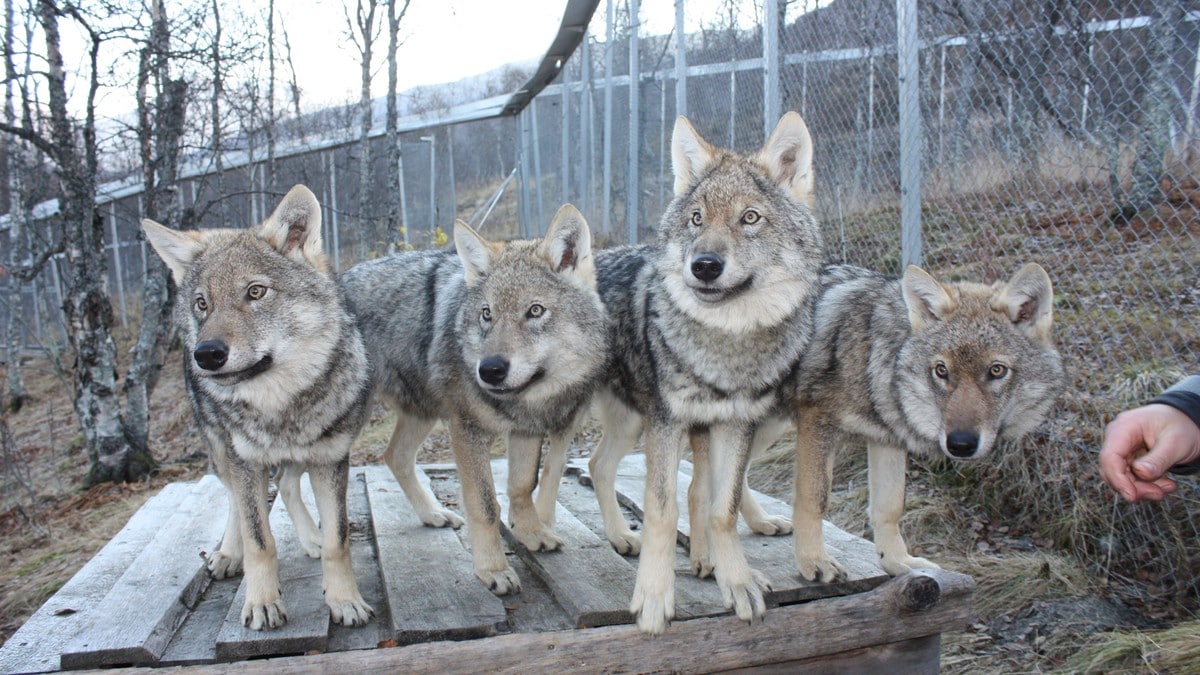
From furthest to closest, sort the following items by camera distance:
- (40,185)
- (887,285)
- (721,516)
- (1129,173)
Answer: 1. (40,185)
2. (1129,173)
3. (887,285)
4. (721,516)

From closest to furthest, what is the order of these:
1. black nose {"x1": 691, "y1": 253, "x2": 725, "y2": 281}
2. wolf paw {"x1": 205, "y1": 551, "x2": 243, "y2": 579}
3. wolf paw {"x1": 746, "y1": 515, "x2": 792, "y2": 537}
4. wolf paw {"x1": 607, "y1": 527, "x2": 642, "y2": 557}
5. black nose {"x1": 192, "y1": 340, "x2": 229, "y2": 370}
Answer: black nose {"x1": 192, "y1": 340, "x2": 229, "y2": 370}
black nose {"x1": 691, "y1": 253, "x2": 725, "y2": 281}
wolf paw {"x1": 205, "y1": 551, "x2": 243, "y2": 579}
wolf paw {"x1": 607, "y1": 527, "x2": 642, "y2": 557}
wolf paw {"x1": 746, "y1": 515, "x2": 792, "y2": 537}

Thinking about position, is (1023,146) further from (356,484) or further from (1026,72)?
(356,484)

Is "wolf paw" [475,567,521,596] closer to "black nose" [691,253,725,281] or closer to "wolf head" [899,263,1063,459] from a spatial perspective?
"black nose" [691,253,725,281]

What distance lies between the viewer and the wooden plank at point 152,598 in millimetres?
2785

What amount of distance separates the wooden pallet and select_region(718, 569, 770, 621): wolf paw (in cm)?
4

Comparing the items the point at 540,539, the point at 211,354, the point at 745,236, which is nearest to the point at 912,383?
the point at 745,236

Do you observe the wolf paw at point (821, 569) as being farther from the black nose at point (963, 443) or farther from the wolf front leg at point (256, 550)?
the wolf front leg at point (256, 550)

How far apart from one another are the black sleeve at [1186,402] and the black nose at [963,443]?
2.37 ft

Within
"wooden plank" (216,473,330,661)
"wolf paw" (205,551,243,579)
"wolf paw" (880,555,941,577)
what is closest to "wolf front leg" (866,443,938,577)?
"wolf paw" (880,555,941,577)

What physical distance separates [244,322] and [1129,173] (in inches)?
229

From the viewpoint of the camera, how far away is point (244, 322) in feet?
9.72

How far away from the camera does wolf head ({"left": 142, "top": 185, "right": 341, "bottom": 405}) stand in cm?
292

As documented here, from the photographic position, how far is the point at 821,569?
11.0 feet

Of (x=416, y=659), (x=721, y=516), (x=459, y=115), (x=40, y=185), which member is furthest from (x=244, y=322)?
(x=459, y=115)
